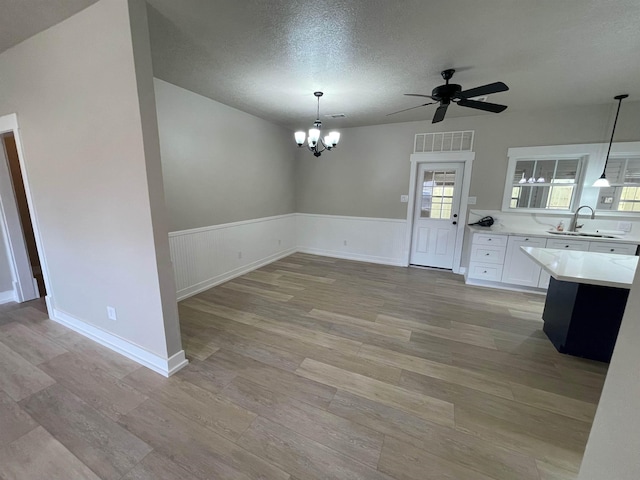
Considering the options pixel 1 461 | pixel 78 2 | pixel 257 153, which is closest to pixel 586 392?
pixel 1 461

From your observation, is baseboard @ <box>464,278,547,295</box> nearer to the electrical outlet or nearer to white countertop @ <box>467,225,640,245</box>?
white countertop @ <box>467,225,640,245</box>

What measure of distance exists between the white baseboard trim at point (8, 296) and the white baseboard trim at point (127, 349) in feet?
3.82

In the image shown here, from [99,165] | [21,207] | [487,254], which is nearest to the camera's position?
[99,165]

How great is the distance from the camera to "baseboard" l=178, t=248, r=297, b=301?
3455mm

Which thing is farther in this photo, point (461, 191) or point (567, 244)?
point (461, 191)

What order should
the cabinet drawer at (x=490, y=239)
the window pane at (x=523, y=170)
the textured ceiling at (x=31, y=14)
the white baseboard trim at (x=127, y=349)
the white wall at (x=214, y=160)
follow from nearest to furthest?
the textured ceiling at (x=31, y=14)
the white baseboard trim at (x=127, y=349)
the white wall at (x=214, y=160)
the cabinet drawer at (x=490, y=239)
the window pane at (x=523, y=170)

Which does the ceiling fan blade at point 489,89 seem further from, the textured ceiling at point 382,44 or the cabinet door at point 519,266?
the cabinet door at point 519,266

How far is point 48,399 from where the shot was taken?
1.79 m

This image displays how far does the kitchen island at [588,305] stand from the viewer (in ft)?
7.03

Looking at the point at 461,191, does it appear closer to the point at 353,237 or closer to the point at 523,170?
the point at 523,170

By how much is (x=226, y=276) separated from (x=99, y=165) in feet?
8.07

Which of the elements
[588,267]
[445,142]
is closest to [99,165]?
[588,267]

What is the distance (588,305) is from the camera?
89.2 inches

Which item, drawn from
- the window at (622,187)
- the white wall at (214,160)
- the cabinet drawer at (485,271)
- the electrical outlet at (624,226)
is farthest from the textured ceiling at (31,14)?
the electrical outlet at (624,226)
